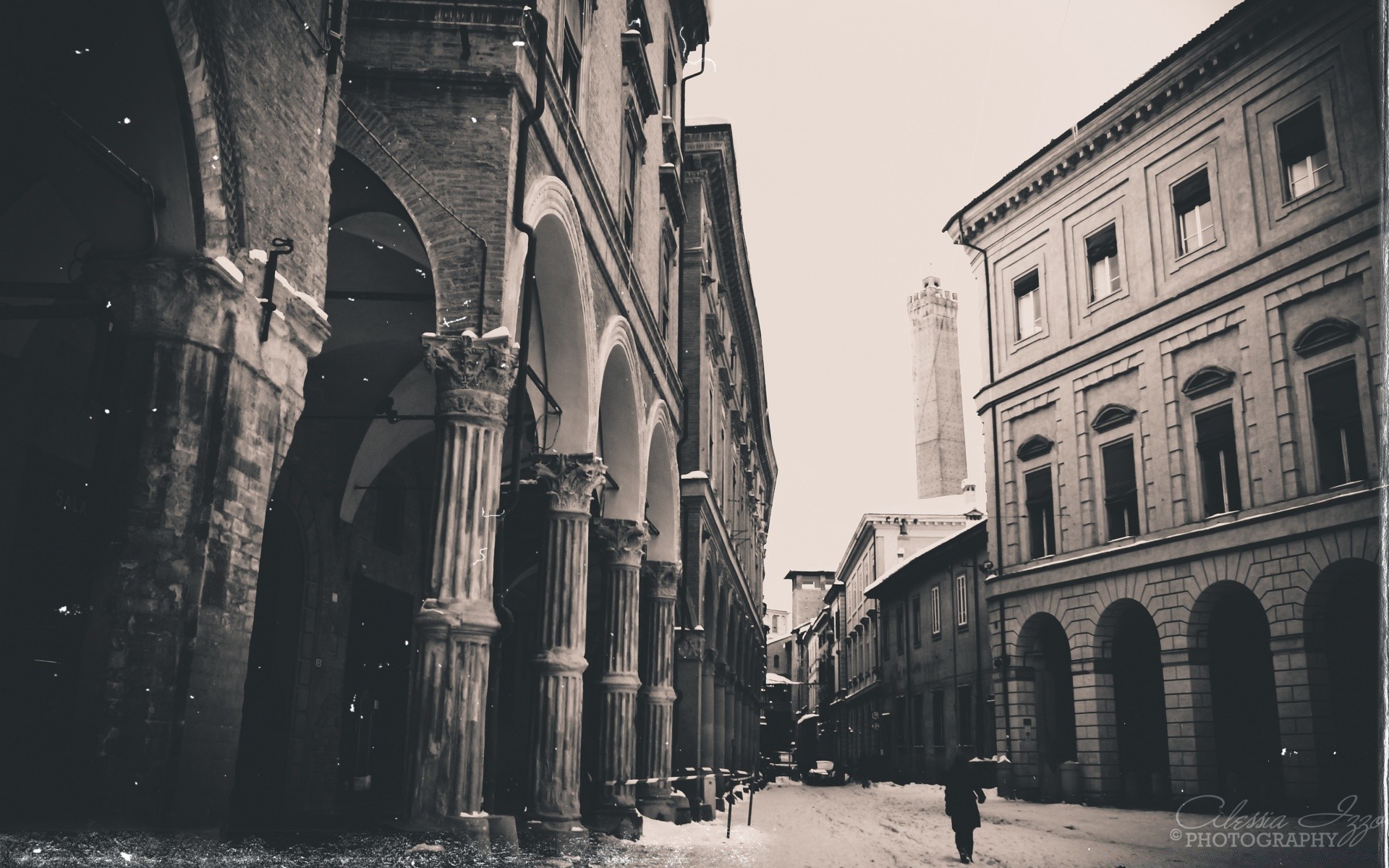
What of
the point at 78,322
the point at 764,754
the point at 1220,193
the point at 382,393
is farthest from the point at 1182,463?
the point at 764,754

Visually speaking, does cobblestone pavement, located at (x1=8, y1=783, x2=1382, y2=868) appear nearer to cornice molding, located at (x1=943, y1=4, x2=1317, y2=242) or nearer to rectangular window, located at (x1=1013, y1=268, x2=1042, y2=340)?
rectangular window, located at (x1=1013, y1=268, x2=1042, y2=340)

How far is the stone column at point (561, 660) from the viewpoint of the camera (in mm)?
11234

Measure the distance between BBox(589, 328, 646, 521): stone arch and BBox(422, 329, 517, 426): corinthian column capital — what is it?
631cm

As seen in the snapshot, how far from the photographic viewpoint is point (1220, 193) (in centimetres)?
2112

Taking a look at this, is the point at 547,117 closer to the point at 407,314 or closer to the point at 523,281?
the point at 523,281

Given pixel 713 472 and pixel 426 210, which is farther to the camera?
pixel 713 472

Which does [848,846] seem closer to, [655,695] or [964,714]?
[655,695]

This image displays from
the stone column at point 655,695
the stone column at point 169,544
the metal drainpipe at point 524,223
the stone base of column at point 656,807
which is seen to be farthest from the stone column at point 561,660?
the stone column at point 169,544

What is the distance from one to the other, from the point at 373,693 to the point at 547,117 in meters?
9.74

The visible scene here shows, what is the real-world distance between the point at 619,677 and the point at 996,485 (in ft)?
51.5

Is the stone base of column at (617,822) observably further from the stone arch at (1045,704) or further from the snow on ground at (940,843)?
the stone arch at (1045,704)

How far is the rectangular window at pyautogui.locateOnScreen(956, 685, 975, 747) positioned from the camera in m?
32.6

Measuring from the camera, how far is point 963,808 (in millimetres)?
12469

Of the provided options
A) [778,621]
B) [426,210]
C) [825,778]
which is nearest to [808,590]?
[778,621]
